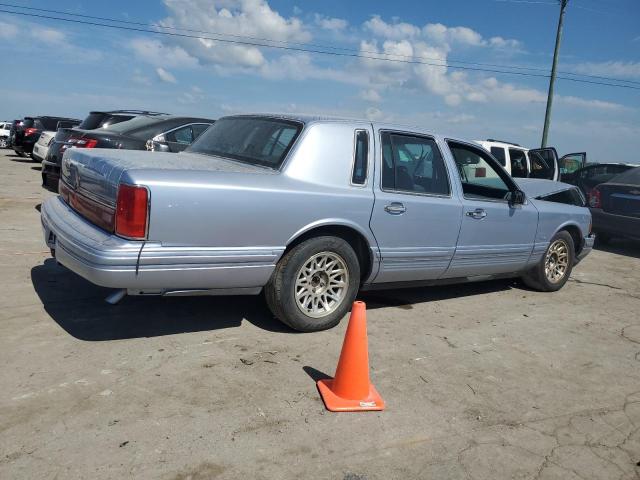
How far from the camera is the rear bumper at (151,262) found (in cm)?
339

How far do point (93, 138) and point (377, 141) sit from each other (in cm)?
509

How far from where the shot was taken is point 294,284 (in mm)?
4098

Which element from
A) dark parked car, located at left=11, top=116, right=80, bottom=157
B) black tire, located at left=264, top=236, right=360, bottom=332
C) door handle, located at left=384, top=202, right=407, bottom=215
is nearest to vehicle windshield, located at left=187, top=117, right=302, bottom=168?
black tire, located at left=264, top=236, right=360, bottom=332

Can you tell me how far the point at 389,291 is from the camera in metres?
5.96

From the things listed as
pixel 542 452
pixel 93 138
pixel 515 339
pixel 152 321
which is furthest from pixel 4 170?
pixel 542 452

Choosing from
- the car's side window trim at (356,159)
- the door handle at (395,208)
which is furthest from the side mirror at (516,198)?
the car's side window trim at (356,159)

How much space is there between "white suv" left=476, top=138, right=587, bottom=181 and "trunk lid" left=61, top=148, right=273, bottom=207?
821 centimetres

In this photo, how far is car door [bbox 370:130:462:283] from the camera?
4.55m

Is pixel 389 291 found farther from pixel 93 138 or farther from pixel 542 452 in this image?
pixel 93 138

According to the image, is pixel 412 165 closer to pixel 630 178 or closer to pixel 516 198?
pixel 516 198

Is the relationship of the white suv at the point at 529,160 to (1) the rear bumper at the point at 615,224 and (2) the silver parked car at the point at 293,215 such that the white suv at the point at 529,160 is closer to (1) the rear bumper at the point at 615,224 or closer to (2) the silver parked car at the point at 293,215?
(1) the rear bumper at the point at 615,224

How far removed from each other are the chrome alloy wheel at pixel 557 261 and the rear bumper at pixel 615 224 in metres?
3.52

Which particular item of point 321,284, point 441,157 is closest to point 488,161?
point 441,157

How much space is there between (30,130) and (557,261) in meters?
17.2
